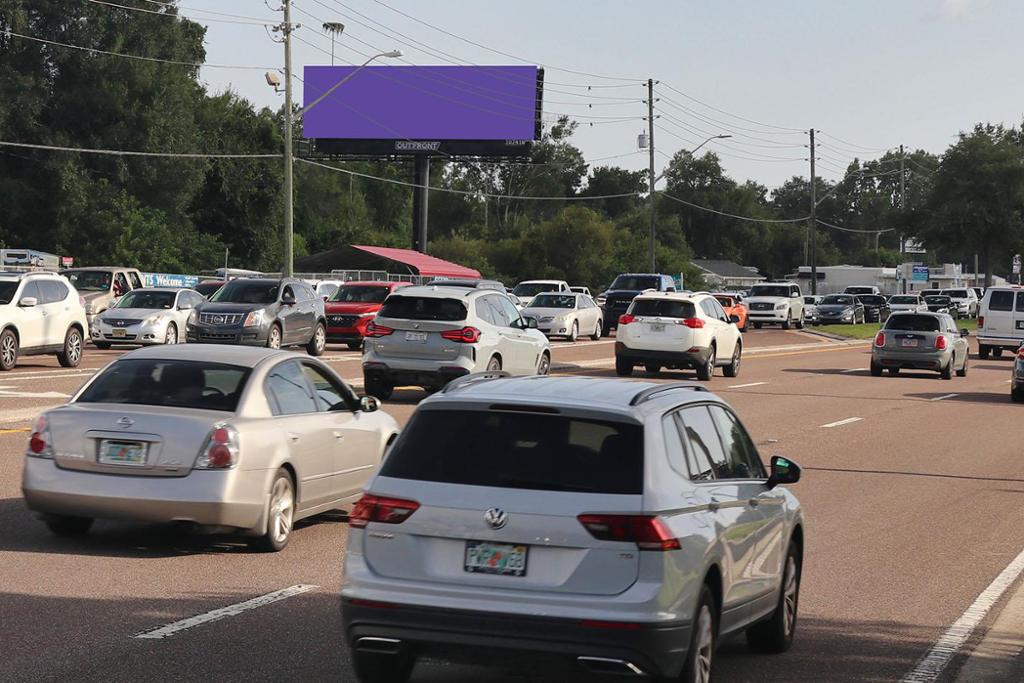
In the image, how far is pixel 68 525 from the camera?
11.5 metres

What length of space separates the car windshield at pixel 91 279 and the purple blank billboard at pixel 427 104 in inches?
1681

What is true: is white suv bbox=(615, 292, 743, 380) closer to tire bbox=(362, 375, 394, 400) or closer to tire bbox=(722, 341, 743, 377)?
tire bbox=(722, 341, 743, 377)

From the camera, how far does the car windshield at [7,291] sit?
28720 millimetres

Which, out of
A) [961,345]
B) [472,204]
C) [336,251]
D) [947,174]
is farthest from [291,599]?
[472,204]

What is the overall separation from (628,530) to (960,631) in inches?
148

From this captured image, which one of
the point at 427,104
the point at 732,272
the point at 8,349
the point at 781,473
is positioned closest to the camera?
the point at 781,473

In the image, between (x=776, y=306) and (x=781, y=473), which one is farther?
(x=776, y=306)

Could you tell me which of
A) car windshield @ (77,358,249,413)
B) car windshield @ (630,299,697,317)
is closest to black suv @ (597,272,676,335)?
car windshield @ (630,299,697,317)

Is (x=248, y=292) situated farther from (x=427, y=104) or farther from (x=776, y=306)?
(x=427, y=104)

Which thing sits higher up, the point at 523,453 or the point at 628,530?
the point at 523,453

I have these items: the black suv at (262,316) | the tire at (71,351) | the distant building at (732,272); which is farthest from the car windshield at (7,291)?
the distant building at (732,272)

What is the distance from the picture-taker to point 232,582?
10.1m

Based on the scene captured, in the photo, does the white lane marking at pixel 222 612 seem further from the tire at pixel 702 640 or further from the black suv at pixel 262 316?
the black suv at pixel 262 316

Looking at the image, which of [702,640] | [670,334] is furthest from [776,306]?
[702,640]
